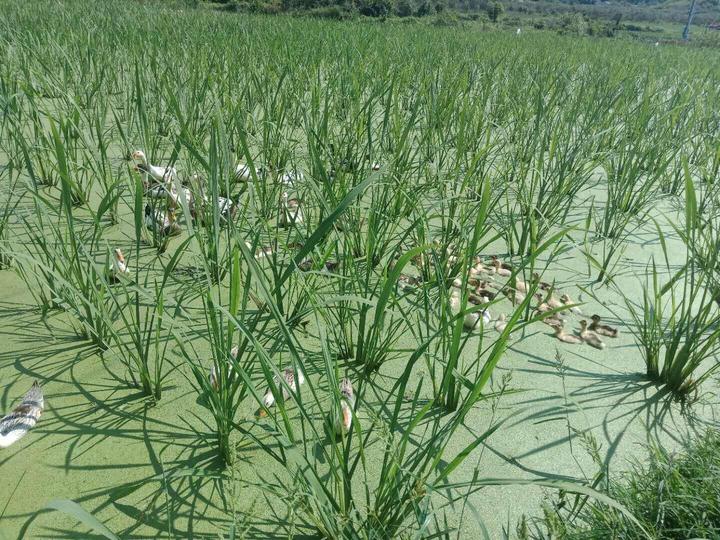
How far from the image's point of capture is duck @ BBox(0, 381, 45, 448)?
0.85m

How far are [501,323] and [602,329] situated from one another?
10.1 inches

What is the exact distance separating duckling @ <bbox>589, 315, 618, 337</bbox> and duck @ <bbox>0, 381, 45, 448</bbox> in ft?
4.02

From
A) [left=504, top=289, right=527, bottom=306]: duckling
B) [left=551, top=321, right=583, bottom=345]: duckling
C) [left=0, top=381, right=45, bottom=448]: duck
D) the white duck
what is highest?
the white duck

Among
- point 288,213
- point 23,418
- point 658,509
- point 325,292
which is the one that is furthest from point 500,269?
point 23,418

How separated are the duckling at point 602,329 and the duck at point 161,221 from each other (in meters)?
1.19

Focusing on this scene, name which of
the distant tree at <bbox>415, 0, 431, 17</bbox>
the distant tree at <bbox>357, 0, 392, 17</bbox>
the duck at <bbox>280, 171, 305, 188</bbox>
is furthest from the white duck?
the distant tree at <bbox>415, 0, 431, 17</bbox>

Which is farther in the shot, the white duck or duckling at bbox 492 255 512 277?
duckling at bbox 492 255 512 277

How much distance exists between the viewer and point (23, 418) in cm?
88

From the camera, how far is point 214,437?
89 cm

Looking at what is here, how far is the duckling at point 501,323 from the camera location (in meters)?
1.30

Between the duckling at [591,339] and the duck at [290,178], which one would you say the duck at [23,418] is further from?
the duckling at [591,339]

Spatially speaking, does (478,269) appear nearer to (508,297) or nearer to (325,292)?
(508,297)

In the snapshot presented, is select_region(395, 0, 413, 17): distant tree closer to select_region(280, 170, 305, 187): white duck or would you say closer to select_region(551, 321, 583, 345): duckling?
select_region(280, 170, 305, 187): white duck

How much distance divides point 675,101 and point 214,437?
266 cm
